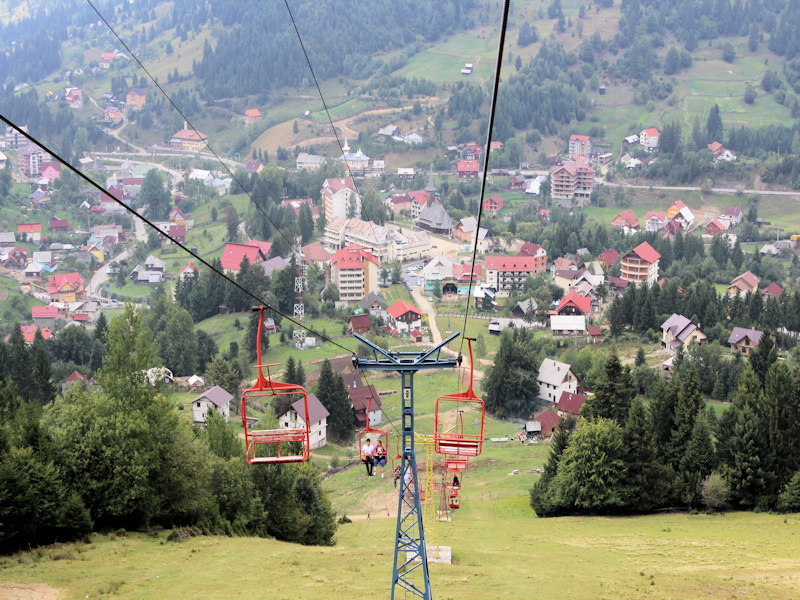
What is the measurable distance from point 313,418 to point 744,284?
4805 centimetres

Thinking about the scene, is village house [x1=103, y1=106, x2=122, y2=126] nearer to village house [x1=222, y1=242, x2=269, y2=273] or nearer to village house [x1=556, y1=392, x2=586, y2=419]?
village house [x1=222, y1=242, x2=269, y2=273]

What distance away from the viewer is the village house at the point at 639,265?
80812mm

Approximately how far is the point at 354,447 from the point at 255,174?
80448mm

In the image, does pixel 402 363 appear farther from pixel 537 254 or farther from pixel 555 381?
pixel 537 254

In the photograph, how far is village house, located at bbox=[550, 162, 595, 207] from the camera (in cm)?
11662

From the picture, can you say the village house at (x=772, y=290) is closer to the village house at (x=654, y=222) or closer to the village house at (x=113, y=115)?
the village house at (x=654, y=222)

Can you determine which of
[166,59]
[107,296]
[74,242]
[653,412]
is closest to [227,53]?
[166,59]

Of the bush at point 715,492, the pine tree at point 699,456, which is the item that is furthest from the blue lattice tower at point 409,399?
the pine tree at point 699,456

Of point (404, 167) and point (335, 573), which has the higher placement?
point (404, 167)

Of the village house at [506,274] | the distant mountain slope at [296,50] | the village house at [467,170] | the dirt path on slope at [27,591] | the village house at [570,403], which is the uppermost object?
the distant mountain slope at [296,50]

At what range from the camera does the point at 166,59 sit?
637 feet

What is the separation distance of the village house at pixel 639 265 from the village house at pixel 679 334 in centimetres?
1722

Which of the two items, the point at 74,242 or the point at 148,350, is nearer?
the point at 148,350

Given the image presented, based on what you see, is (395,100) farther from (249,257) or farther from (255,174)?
(249,257)
